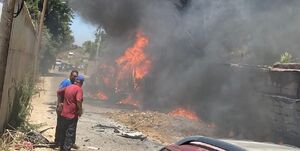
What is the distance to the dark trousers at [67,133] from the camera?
7.98 meters

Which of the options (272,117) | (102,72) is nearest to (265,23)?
(272,117)

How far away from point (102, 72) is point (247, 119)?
1593cm

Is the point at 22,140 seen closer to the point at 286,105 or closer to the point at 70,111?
the point at 70,111

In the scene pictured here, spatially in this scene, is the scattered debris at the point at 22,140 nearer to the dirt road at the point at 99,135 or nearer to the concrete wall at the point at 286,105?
the dirt road at the point at 99,135

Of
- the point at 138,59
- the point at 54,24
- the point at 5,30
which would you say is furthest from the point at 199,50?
the point at 54,24

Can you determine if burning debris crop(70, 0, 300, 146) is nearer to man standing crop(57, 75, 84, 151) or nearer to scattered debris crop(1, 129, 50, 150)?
man standing crop(57, 75, 84, 151)

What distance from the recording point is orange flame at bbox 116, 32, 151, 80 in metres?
22.9

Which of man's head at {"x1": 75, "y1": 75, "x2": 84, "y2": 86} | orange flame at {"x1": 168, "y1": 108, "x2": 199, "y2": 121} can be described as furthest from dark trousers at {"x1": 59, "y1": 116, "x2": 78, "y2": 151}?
orange flame at {"x1": 168, "y1": 108, "x2": 199, "y2": 121}

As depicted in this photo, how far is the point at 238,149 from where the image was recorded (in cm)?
291

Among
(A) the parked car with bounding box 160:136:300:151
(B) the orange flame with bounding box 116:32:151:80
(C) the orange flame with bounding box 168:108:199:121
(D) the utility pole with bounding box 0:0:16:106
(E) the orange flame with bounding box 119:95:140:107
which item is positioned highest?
(B) the orange flame with bounding box 116:32:151:80

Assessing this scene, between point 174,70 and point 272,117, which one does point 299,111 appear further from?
point 174,70

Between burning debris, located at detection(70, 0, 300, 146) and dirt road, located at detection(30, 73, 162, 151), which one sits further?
burning debris, located at detection(70, 0, 300, 146)

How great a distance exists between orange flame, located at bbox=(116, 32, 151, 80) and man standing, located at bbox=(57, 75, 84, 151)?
14.7m

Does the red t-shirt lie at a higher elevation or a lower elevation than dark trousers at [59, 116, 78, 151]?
Answer: higher
